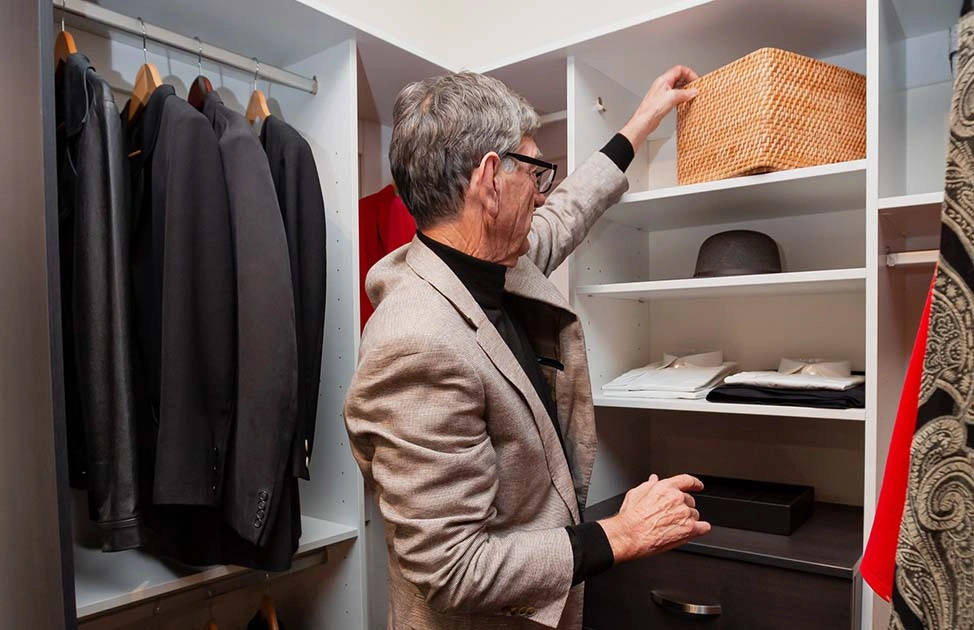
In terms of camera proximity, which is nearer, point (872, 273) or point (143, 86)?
point (872, 273)

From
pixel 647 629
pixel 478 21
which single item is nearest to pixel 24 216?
pixel 647 629

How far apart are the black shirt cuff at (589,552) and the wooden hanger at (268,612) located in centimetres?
96

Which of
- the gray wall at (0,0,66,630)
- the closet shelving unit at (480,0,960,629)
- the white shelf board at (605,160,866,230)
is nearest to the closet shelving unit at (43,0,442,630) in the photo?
the gray wall at (0,0,66,630)

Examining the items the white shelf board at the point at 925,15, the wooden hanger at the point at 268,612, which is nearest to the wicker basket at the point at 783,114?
the white shelf board at the point at 925,15

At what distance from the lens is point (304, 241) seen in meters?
1.49

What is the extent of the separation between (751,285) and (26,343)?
1.27 m

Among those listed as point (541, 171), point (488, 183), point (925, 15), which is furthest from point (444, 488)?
point (925, 15)

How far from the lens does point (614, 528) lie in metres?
1.09

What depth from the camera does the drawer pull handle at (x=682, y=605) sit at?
4.21ft

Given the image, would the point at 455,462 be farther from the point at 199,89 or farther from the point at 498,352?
the point at 199,89

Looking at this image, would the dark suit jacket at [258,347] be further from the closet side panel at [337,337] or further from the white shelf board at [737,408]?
the white shelf board at [737,408]

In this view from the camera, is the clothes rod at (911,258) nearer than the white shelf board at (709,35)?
Yes

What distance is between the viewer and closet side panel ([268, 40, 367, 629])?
64.3 inches

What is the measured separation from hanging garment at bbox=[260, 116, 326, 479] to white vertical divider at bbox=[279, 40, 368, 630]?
5.7 inches
